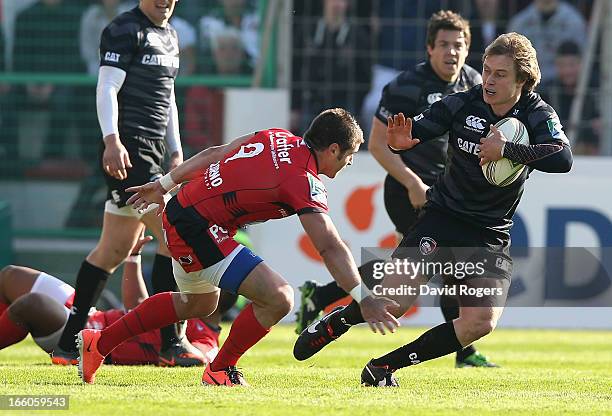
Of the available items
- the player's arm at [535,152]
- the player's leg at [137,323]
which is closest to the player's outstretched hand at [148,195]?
the player's leg at [137,323]

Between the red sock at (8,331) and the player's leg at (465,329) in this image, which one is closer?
the player's leg at (465,329)

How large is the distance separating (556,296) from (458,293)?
505 centimetres

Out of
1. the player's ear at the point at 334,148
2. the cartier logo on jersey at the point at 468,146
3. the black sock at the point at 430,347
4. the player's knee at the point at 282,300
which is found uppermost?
the player's ear at the point at 334,148

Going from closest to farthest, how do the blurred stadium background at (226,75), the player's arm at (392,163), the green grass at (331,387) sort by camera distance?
the green grass at (331,387) → the player's arm at (392,163) → the blurred stadium background at (226,75)

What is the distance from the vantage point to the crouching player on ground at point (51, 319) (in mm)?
7625

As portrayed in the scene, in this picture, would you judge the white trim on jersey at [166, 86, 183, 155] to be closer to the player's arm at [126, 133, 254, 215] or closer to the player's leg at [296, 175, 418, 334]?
the player's leg at [296, 175, 418, 334]

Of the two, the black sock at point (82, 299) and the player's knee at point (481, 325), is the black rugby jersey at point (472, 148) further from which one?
the black sock at point (82, 299)

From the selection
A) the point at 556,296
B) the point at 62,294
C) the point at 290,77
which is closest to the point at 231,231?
the point at 62,294

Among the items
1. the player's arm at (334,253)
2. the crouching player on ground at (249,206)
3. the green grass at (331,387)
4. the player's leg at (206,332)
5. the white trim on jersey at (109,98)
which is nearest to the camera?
the green grass at (331,387)

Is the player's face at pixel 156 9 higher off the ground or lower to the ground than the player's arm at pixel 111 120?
higher

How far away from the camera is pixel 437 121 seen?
6.68 m

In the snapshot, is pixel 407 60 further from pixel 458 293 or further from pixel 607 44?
pixel 458 293

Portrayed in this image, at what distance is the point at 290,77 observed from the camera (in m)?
12.8

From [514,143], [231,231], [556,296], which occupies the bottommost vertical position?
[556,296]
